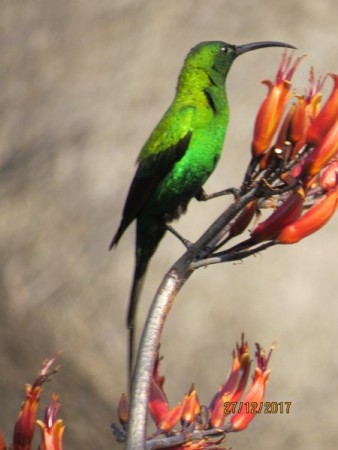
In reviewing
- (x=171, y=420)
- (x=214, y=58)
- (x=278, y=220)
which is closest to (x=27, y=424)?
(x=171, y=420)

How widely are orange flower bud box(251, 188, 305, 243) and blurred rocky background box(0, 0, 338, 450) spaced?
5.53 ft

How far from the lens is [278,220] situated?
62.4 inches

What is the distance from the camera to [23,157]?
3779mm

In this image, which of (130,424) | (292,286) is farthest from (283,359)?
(130,424)

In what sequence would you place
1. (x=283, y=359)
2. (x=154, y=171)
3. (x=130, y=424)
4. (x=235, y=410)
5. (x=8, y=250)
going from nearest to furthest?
(x=130, y=424) < (x=235, y=410) < (x=154, y=171) < (x=283, y=359) < (x=8, y=250)

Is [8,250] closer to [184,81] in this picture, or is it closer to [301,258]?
[301,258]

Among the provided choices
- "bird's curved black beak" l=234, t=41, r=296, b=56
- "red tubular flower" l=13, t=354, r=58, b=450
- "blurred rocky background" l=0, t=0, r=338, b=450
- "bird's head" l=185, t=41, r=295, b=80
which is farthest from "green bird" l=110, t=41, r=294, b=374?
"blurred rocky background" l=0, t=0, r=338, b=450

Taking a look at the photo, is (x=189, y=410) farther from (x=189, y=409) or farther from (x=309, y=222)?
(x=309, y=222)

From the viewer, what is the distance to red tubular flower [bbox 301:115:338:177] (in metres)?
1.53

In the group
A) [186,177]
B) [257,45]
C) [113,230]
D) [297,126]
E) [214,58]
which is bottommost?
[297,126]

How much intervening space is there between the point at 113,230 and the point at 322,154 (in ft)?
6.69

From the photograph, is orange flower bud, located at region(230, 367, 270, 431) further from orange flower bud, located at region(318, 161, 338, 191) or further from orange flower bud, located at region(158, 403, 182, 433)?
orange flower bud, located at region(318, 161, 338, 191)

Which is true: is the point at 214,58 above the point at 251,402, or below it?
above

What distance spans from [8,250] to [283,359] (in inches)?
38.0
